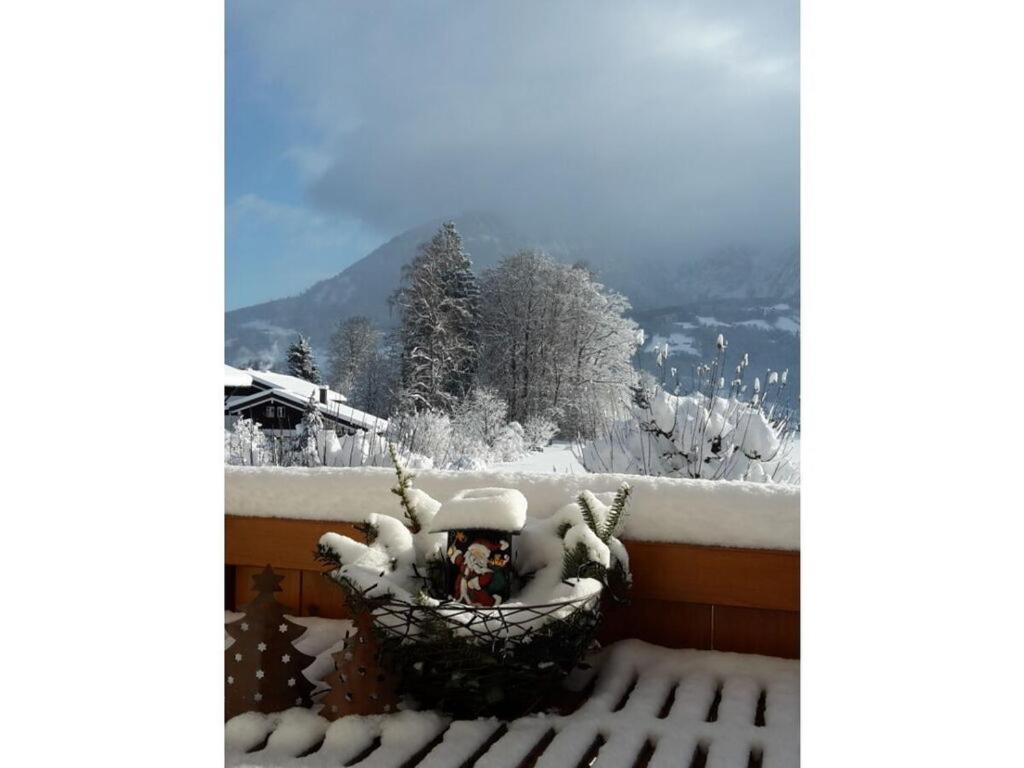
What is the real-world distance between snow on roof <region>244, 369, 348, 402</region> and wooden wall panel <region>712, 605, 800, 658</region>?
6338mm

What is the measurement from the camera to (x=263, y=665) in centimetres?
102

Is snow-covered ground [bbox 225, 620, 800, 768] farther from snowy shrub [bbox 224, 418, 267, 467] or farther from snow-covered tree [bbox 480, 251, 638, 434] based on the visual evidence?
snow-covered tree [bbox 480, 251, 638, 434]

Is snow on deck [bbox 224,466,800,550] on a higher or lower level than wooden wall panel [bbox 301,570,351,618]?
higher

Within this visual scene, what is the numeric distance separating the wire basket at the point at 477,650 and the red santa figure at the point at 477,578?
0.33 feet

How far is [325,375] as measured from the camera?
884 centimetres

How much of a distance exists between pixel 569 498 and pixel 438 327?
25.4 ft

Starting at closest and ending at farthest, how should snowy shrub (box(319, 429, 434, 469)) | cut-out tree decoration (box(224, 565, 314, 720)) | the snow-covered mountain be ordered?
1. cut-out tree decoration (box(224, 565, 314, 720))
2. snowy shrub (box(319, 429, 434, 469))
3. the snow-covered mountain

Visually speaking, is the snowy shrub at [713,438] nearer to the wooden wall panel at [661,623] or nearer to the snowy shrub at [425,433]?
the wooden wall panel at [661,623]

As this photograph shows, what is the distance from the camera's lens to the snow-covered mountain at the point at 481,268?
8.19m

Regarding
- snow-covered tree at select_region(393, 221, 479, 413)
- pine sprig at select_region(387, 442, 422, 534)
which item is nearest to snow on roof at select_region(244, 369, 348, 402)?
snow-covered tree at select_region(393, 221, 479, 413)

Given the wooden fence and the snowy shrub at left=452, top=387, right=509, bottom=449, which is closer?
the wooden fence

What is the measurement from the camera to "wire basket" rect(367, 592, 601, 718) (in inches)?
38.4

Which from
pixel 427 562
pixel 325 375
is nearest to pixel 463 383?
pixel 325 375
